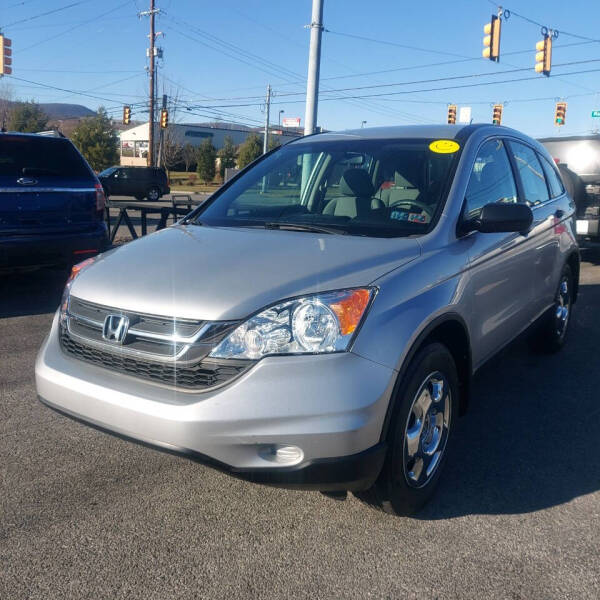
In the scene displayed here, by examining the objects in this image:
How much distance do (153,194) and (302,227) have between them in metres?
32.3

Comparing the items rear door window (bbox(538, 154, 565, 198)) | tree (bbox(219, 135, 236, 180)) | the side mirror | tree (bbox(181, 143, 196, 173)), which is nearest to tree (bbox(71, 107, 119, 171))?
tree (bbox(219, 135, 236, 180))

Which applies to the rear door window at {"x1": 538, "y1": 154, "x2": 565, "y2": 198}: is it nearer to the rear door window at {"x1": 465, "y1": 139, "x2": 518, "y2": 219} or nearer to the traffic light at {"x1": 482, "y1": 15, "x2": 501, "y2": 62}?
the rear door window at {"x1": 465, "y1": 139, "x2": 518, "y2": 219}

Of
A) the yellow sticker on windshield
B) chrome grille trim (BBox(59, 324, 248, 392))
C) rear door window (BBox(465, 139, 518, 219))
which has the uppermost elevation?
the yellow sticker on windshield

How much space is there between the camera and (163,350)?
2686mm

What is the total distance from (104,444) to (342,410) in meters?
1.83

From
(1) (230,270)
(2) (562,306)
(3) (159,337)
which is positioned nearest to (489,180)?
(1) (230,270)

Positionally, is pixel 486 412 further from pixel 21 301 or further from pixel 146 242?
pixel 21 301

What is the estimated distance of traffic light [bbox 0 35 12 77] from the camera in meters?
22.0

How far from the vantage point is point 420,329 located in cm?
286

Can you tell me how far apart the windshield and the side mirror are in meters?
0.22

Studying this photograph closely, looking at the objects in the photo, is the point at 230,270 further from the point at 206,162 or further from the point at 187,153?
the point at 187,153

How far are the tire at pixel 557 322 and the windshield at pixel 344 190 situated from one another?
2.07 meters

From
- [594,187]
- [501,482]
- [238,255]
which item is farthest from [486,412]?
[594,187]

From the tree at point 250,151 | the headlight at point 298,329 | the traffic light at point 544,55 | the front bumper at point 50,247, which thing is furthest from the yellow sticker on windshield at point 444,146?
the tree at point 250,151
